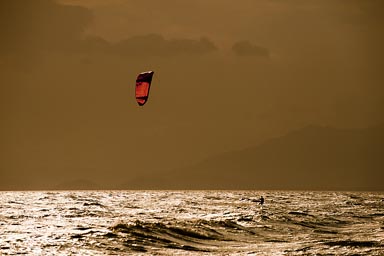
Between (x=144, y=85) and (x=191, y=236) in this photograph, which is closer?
(x=191, y=236)

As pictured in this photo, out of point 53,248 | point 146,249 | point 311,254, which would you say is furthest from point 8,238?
point 311,254

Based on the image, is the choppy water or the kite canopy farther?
the kite canopy

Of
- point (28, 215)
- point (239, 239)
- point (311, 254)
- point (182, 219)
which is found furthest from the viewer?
point (28, 215)

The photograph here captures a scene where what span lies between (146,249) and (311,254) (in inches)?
296

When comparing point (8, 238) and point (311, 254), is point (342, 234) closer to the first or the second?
point (311, 254)

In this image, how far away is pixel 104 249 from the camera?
104 ft

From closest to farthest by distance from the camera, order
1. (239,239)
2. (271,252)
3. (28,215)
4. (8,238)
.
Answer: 1. (271,252)
2. (8,238)
3. (239,239)
4. (28,215)

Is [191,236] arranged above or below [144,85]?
below

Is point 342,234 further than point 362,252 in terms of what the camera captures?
Yes

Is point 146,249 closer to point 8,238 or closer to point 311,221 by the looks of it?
point 8,238

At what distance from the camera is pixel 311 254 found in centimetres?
2908

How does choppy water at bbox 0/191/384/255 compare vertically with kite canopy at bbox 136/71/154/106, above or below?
below

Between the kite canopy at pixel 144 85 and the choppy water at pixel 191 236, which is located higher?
the kite canopy at pixel 144 85

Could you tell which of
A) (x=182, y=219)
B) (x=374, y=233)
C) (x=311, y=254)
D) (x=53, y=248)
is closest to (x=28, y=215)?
(x=182, y=219)
